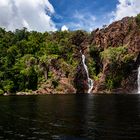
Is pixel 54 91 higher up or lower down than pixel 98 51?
lower down

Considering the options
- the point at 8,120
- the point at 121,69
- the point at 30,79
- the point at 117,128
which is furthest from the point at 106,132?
the point at 30,79

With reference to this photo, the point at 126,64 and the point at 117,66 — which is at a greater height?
the point at 126,64

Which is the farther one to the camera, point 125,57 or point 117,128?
point 125,57

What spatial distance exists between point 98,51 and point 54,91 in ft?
123

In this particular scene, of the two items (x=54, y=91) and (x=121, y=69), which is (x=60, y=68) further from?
(x=121, y=69)

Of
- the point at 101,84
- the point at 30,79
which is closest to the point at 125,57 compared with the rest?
the point at 101,84

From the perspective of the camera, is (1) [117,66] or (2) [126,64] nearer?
(2) [126,64]

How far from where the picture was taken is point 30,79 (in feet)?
623

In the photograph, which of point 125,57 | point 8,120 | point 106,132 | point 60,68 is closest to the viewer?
point 106,132

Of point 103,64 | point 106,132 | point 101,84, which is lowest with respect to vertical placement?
point 106,132

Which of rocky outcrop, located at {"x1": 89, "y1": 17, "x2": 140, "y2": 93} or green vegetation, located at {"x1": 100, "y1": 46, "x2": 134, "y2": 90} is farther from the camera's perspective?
green vegetation, located at {"x1": 100, "y1": 46, "x2": 134, "y2": 90}

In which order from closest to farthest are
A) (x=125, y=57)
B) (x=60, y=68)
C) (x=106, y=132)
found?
(x=106, y=132) → (x=125, y=57) → (x=60, y=68)

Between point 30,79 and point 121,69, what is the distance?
162 feet

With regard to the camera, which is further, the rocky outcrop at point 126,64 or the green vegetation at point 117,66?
the green vegetation at point 117,66
